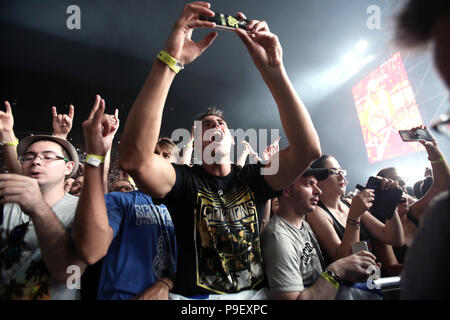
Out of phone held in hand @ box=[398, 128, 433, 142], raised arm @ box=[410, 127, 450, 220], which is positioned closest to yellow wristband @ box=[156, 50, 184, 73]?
phone held in hand @ box=[398, 128, 433, 142]

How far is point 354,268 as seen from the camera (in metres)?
1.35

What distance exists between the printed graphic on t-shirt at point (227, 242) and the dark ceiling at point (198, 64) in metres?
4.90

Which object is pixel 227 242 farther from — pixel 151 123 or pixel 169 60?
pixel 169 60

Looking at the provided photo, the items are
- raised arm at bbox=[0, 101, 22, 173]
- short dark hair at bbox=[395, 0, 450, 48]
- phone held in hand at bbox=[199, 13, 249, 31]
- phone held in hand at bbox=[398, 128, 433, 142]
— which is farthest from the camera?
phone held in hand at bbox=[398, 128, 433, 142]

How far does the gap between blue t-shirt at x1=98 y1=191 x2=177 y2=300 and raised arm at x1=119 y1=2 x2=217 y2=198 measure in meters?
0.48

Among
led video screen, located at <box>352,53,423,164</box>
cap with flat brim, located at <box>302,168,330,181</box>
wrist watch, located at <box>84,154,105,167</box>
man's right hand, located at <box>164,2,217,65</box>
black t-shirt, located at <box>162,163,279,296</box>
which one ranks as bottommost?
black t-shirt, located at <box>162,163,279,296</box>

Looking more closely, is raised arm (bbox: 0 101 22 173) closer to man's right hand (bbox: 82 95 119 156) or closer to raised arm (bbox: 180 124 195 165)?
man's right hand (bbox: 82 95 119 156)

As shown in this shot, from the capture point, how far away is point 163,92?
1.13 m

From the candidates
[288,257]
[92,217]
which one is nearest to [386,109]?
[288,257]

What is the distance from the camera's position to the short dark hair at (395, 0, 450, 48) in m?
0.55

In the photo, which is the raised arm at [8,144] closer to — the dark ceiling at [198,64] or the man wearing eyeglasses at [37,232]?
the man wearing eyeglasses at [37,232]

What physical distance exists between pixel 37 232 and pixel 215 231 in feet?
3.08
